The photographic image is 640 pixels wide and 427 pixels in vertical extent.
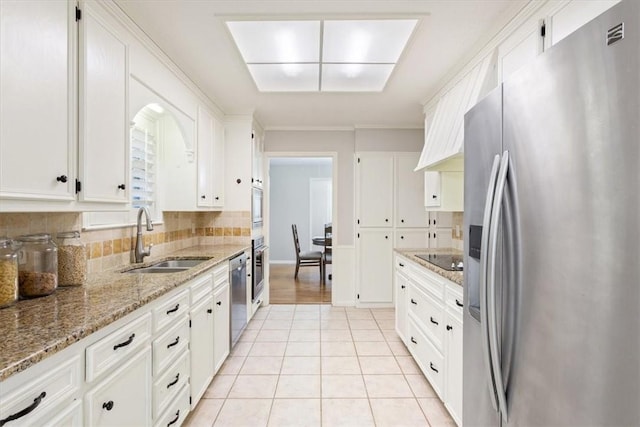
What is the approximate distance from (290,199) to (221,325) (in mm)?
5590

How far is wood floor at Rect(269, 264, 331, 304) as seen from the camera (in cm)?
468

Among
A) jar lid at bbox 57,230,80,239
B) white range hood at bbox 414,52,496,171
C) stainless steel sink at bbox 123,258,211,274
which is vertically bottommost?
stainless steel sink at bbox 123,258,211,274

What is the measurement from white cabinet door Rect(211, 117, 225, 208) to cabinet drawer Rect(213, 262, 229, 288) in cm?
90

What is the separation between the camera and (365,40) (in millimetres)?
2182

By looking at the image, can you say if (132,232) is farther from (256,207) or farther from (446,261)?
(446,261)

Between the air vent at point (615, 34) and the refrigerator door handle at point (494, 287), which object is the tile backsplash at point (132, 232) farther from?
the air vent at point (615, 34)

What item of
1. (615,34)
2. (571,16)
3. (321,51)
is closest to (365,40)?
(321,51)

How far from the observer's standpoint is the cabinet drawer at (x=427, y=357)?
2.09 metres

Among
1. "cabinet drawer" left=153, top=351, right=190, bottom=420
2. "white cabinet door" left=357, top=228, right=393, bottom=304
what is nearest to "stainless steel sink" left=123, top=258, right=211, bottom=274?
"cabinet drawer" left=153, top=351, right=190, bottom=420

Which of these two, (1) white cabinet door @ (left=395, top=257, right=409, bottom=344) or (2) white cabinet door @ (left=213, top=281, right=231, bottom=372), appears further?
(1) white cabinet door @ (left=395, top=257, right=409, bottom=344)

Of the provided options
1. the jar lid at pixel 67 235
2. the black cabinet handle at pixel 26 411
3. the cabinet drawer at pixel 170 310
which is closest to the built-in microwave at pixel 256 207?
the cabinet drawer at pixel 170 310

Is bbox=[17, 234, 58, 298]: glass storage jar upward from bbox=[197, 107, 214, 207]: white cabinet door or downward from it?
downward

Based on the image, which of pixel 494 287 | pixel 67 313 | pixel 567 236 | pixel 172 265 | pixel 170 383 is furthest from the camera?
pixel 172 265

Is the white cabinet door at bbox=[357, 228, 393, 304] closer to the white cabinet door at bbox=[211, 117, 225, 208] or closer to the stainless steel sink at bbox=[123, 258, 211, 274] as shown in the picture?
the white cabinet door at bbox=[211, 117, 225, 208]
